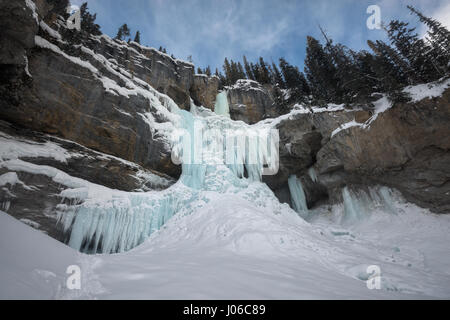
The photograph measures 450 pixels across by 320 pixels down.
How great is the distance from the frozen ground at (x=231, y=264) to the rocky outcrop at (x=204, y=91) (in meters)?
19.2

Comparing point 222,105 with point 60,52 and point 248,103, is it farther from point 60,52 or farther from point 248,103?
point 60,52

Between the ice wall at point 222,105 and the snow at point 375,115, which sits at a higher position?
the ice wall at point 222,105

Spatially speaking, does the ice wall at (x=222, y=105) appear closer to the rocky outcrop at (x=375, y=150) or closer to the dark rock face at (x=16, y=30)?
the rocky outcrop at (x=375, y=150)

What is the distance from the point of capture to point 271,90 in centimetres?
3097

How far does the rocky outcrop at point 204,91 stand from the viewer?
2684 cm

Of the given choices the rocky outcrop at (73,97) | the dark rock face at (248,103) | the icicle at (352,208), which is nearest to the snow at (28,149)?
the rocky outcrop at (73,97)

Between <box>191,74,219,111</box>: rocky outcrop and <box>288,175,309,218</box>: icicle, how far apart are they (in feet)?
50.8

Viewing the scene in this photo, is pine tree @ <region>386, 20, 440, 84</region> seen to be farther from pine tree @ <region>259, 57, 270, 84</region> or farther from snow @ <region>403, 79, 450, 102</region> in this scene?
pine tree @ <region>259, 57, 270, 84</region>

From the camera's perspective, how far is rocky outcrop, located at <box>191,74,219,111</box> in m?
26.8

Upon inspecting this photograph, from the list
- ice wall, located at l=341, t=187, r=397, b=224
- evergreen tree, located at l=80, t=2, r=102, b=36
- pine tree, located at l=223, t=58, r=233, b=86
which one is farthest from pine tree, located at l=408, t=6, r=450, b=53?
evergreen tree, located at l=80, t=2, r=102, b=36

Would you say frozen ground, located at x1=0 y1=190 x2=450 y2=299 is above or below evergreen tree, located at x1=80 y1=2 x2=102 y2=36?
below

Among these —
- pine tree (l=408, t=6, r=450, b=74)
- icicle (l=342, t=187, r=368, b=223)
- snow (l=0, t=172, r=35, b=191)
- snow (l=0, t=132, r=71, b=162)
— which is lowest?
icicle (l=342, t=187, r=368, b=223)

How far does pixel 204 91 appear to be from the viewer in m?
27.5

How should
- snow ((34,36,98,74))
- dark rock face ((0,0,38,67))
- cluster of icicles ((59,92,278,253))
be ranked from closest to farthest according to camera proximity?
dark rock face ((0,0,38,67)), cluster of icicles ((59,92,278,253)), snow ((34,36,98,74))
